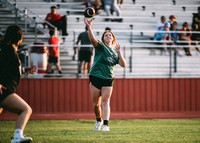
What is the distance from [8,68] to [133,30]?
9.85 m

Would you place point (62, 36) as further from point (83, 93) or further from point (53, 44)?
point (83, 93)

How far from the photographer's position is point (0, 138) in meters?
6.40

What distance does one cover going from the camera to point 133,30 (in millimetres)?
14828

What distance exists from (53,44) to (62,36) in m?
1.91

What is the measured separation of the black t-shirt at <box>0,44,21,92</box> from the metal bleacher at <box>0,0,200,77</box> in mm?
6828

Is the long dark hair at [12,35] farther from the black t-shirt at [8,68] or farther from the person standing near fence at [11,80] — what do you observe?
the black t-shirt at [8,68]

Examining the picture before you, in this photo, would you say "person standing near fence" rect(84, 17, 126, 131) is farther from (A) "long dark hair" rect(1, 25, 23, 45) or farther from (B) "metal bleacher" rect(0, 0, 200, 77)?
(B) "metal bleacher" rect(0, 0, 200, 77)

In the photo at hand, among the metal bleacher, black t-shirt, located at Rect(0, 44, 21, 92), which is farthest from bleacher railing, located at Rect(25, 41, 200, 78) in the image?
black t-shirt, located at Rect(0, 44, 21, 92)

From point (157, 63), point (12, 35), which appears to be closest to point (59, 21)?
point (157, 63)

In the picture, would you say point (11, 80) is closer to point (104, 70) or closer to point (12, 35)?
point (12, 35)

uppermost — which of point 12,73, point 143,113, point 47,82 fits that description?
point 12,73

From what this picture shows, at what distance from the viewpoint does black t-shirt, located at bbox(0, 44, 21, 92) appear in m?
5.33

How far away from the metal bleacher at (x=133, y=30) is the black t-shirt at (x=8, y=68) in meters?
6.83

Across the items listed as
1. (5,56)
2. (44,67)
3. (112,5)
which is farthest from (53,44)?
(5,56)
